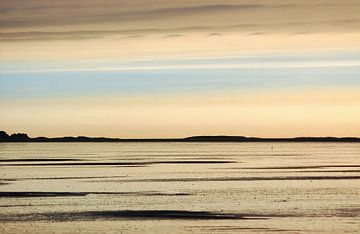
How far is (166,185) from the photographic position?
185ft

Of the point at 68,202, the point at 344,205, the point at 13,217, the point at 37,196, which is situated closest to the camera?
the point at 13,217

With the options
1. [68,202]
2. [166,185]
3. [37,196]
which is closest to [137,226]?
[68,202]

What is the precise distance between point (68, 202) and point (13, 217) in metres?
6.86

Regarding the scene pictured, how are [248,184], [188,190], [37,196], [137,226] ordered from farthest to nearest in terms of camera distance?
[248,184] < [188,190] < [37,196] < [137,226]

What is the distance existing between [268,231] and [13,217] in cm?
1032

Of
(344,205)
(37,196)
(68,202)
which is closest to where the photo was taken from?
(344,205)

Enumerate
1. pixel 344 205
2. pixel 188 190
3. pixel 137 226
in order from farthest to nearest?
pixel 188 190 → pixel 344 205 → pixel 137 226

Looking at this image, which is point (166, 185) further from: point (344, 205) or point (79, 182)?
point (344, 205)

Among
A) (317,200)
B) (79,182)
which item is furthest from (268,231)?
(79,182)

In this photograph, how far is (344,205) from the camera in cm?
3997

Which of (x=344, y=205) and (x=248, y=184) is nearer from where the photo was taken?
(x=344, y=205)

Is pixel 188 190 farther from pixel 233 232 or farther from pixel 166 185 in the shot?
pixel 233 232

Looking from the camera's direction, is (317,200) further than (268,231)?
Yes

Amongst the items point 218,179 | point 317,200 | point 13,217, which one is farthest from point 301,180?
point 13,217
